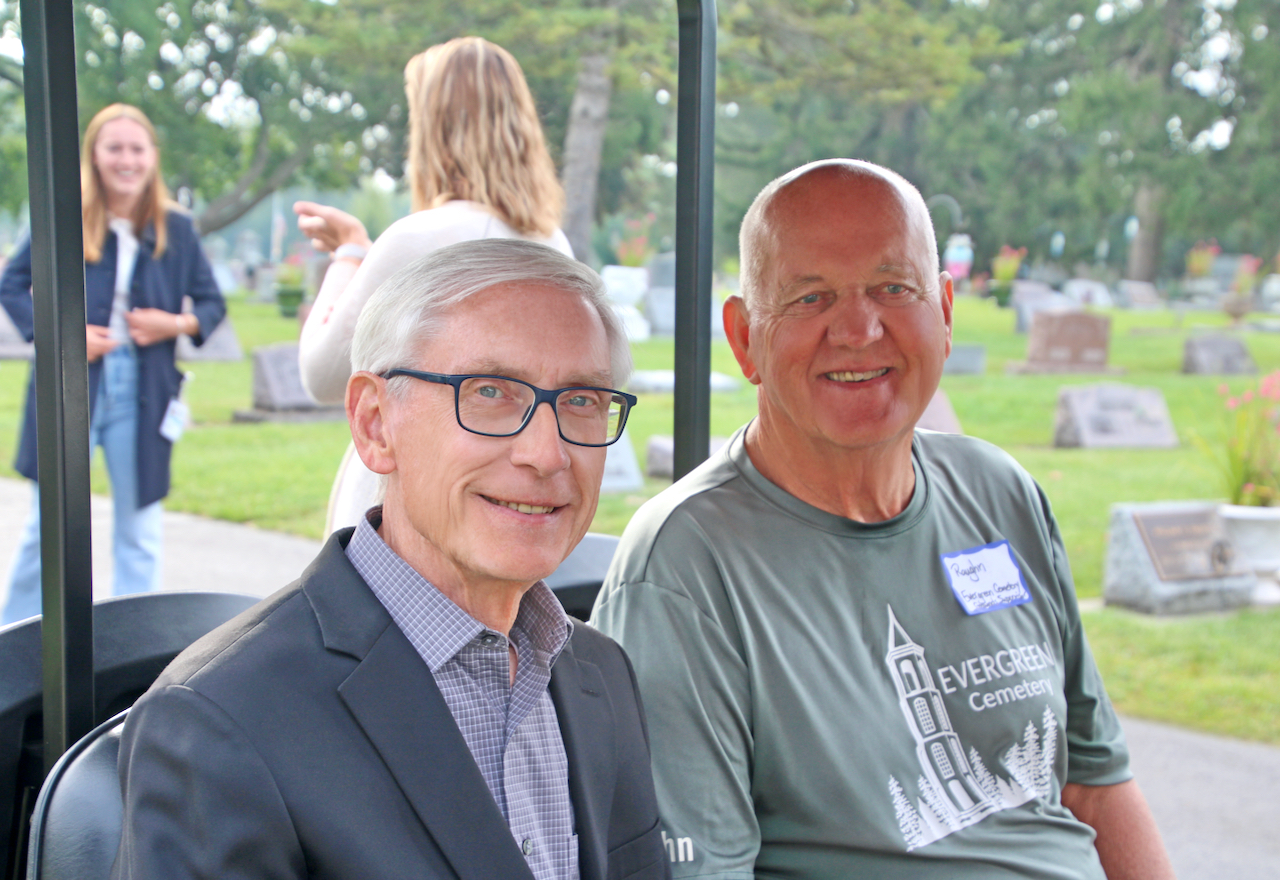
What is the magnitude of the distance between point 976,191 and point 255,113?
51.1ft

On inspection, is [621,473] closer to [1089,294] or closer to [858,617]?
[858,617]

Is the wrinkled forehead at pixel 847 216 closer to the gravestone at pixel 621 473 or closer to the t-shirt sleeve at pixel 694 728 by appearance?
the t-shirt sleeve at pixel 694 728

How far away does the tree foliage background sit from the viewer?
12117 mm

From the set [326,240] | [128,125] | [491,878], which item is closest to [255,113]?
[128,125]

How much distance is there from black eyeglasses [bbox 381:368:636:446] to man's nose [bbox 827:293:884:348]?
0.67 m

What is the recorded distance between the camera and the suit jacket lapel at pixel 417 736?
1040 mm

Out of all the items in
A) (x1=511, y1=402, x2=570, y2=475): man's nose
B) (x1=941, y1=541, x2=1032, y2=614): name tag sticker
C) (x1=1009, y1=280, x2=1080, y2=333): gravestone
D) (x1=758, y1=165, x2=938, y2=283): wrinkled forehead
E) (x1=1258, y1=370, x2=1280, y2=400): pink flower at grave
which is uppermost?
(x1=1009, y1=280, x2=1080, y2=333): gravestone

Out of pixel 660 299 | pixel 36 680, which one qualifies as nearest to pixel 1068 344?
pixel 660 299

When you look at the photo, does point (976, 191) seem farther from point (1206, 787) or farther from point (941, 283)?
point (941, 283)

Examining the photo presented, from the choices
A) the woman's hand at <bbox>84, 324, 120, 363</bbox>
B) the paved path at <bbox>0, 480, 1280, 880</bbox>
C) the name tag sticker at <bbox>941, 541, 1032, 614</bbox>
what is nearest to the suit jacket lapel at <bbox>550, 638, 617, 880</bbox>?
the name tag sticker at <bbox>941, 541, 1032, 614</bbox>

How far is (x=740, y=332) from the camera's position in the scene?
1.92m

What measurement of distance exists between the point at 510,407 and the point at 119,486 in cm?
318

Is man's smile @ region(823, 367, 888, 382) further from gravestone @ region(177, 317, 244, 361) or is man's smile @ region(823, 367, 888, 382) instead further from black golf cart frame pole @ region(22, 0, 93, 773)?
gravestone @ region(177, 317, 244, 361)

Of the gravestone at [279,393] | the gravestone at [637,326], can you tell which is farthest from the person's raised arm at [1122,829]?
the gravestone at [279,393]
